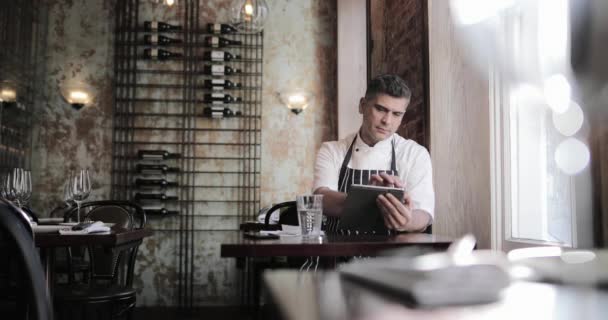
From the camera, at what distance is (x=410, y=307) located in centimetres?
40

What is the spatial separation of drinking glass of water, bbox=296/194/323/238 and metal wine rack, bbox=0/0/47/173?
4.13 m

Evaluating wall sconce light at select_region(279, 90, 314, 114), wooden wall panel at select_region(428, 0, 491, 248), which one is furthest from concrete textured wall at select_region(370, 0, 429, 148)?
wall sconce light at select_region(279, 90, 314, 114)

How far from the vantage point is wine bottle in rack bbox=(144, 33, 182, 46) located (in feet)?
19.6

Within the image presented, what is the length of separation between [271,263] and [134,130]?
2.53 metres

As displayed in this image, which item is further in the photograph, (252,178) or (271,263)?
(252,178)

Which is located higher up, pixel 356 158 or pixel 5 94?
pixel 5 94

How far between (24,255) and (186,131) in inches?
198

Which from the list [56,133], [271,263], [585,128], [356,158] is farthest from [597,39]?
[56,133]

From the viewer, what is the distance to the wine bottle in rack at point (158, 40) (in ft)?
19.6

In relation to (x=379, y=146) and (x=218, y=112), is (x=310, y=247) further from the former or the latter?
(x=218, y=112)

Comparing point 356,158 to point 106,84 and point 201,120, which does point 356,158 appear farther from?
point 106,84

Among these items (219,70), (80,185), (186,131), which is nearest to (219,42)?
(219,70)

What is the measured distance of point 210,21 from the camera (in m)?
6.19

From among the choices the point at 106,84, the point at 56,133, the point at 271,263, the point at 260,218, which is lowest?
the point at 271,263
